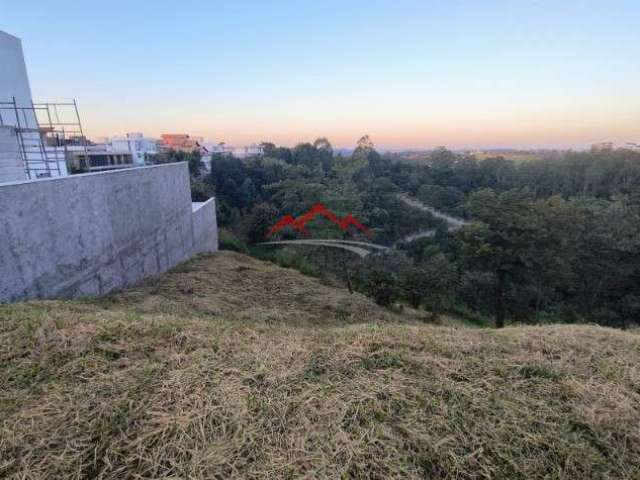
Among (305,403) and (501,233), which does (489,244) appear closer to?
(501,233)

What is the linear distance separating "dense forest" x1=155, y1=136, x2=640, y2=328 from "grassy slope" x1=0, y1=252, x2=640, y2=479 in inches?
225

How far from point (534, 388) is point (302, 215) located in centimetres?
1407

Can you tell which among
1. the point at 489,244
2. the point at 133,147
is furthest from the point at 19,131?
the point at 133,147

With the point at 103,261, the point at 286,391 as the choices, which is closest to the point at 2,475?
the point at 286,391

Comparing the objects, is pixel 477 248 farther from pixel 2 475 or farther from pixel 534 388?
pixel 2 475

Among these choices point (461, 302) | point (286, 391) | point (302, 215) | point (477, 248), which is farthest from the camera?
point (302, 215)

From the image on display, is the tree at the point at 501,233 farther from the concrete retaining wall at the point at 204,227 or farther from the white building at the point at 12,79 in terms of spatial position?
the white building at the point at 12,79

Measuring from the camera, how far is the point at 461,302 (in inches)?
515

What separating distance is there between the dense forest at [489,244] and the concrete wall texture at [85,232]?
15.9 ft

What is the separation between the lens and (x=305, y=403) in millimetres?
1260

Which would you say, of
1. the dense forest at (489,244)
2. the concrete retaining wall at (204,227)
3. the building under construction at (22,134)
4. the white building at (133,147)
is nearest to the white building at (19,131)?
the building under construction at (22,134)

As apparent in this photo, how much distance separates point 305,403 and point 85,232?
3.86 metres

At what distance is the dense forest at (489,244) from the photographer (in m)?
8.71

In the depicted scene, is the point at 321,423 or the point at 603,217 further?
the point at 603,217
